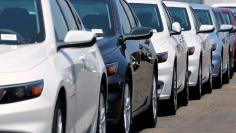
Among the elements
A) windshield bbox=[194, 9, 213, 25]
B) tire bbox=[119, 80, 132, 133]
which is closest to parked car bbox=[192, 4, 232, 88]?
windshield bbox=[194, 9, 213, 25]

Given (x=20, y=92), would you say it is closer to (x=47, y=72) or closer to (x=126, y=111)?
(x=47, y=72)

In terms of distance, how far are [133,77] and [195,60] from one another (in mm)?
6339

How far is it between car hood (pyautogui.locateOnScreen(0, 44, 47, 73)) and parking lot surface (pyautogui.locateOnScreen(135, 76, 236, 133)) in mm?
5002

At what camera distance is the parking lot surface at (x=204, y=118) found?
1209 cm

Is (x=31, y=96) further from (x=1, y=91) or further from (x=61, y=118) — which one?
(x=61, y=118)

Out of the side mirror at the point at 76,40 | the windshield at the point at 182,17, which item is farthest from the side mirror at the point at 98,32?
the windshield at the point at 182,17

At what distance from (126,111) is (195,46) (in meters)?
7.00

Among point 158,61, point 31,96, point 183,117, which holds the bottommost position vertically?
point 183,117

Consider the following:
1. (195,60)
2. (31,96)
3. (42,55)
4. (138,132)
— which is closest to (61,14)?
(42,55)

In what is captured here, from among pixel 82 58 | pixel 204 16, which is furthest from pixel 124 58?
pixel 204 16

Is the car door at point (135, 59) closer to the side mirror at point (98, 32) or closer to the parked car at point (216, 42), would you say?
the side mirror at point (98, 32)

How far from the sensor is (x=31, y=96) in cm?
632

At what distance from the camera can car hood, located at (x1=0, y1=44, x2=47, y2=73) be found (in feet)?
21.1

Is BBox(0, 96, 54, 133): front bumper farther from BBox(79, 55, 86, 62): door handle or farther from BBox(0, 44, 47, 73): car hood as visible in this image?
BBox(79, 55, 86, 62): door handle
